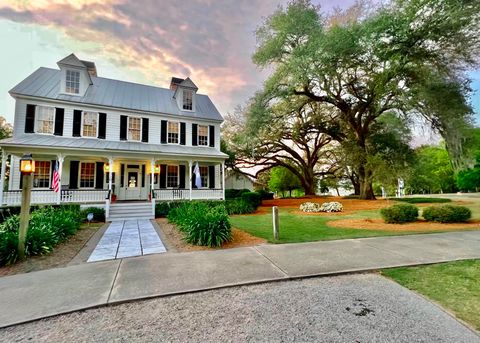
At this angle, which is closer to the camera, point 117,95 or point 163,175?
point 117,95

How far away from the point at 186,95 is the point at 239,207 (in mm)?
9197

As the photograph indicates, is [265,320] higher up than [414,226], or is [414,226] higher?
[414,226]

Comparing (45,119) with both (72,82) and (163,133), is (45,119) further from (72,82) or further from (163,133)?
(163,133)

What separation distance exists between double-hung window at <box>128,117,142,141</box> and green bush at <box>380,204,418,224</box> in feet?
46.7

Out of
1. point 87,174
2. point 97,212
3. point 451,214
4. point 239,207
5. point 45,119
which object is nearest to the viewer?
point 451,214

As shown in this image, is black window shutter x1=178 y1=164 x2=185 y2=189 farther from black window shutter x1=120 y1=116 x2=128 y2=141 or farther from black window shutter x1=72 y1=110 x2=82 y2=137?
black window shutter x1=72 y1=110 x2=82 y2=137

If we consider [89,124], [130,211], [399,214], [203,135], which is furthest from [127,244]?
[203,135]

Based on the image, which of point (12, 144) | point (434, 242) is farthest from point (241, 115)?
point (434, 242)

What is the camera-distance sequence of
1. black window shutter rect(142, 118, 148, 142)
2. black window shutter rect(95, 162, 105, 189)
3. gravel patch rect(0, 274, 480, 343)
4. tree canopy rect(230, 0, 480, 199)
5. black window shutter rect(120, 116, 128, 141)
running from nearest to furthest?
gravel patch rect(0, 274, 480, 343), tree canopy rect(230, 0, 480, 199), black window shutter rect(95, 162, 105, 189), black window shutter rect(120, 116, 128, 141), black window shutter rect(142, 118, 148, 142)

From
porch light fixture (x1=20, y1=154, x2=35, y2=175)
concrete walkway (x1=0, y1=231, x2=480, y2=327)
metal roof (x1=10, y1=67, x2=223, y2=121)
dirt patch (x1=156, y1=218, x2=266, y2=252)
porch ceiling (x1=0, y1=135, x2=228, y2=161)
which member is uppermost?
metal roof (x1=10, y1=67, x2=223, y2=121)

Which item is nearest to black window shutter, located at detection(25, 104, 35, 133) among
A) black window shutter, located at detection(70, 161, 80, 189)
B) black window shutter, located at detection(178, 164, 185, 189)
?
black window shutter, located at detection(70, 161, 80, 189)

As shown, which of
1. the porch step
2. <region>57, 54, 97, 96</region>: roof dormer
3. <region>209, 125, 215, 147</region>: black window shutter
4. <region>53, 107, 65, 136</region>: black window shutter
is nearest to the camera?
the porch step

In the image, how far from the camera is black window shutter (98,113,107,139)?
1396 cm

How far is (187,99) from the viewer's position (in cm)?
1686
